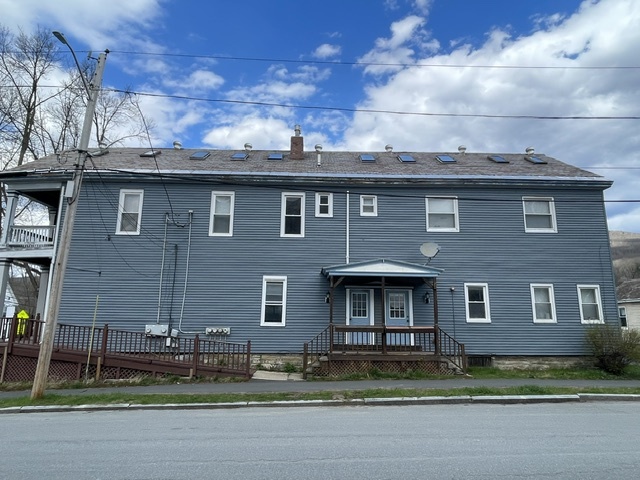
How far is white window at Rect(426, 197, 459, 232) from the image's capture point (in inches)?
646

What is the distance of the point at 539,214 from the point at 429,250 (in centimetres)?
485

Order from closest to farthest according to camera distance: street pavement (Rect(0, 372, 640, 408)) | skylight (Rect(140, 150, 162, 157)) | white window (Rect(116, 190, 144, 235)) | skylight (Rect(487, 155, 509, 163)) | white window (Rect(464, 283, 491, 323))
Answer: street pavement (Rect(0, 372, 640, 408)) < white window (Rect(464, 283, 491, 323)) < white window (Rect(116, 190, 144, 235)) < skylight (Rect(140, 150, 162, 157)) < skylight (Rect(487, 155, 509, 163))

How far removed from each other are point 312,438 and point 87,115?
9772 millimetres

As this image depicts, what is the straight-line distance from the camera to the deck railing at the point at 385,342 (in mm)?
13844

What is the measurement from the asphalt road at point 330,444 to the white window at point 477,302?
261 inches

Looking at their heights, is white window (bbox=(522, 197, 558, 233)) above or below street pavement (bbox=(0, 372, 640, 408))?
above

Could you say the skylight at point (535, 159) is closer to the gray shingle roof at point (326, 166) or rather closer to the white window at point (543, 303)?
the gray shingle roof at point (326, 166)

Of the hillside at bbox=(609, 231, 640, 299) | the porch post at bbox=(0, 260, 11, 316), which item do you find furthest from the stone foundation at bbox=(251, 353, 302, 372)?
the hillside at bbox=(609, 231, 640, 299)

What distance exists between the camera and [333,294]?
608 inches

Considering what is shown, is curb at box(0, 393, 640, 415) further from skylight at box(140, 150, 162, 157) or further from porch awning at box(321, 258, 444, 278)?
skylight at box(140, 150, 162, 157)

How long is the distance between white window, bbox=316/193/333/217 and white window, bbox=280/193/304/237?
2.00ft

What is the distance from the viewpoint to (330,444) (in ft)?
19.8

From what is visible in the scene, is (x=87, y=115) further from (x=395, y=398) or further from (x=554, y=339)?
(x=554, y=339)

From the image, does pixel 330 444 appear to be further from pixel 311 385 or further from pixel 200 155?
pixel 200 155
